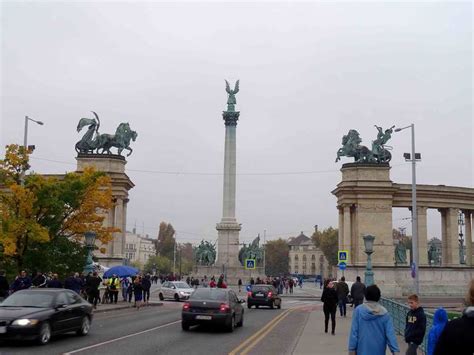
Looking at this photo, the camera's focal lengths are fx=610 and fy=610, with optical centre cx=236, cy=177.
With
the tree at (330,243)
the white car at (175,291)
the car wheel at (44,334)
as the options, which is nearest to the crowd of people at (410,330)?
the car wheel at (44,334)

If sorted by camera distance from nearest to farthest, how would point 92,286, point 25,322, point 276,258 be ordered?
point 25,322
point 92,286
point 276,258

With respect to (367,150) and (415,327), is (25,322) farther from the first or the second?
(367,150)

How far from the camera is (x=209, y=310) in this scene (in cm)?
2016

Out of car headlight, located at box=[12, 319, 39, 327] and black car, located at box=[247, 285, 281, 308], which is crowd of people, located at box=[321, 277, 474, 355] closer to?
car headlight, located at box=[12, 319, 39, 327]

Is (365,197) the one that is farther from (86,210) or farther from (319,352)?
(319,352)

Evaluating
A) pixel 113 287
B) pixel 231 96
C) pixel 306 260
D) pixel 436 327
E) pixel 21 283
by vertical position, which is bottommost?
pixel 113 287

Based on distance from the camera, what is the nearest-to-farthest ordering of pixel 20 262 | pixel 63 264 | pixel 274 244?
pixel 20 262
pixel 63 264
pixel 274 244

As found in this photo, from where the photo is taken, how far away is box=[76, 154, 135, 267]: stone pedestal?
56844 mm

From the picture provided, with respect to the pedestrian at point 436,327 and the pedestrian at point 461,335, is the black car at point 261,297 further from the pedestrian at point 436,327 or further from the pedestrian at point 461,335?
the pedestrian at point 461,335

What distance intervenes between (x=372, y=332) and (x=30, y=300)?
37.1 feet

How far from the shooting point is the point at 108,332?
19.7 m

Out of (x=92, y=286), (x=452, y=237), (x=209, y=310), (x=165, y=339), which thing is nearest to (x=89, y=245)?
(x=92, y=286)

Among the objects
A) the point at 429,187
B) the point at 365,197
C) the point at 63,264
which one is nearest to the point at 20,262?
the point at 63,264

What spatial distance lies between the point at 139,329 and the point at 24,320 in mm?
6225
